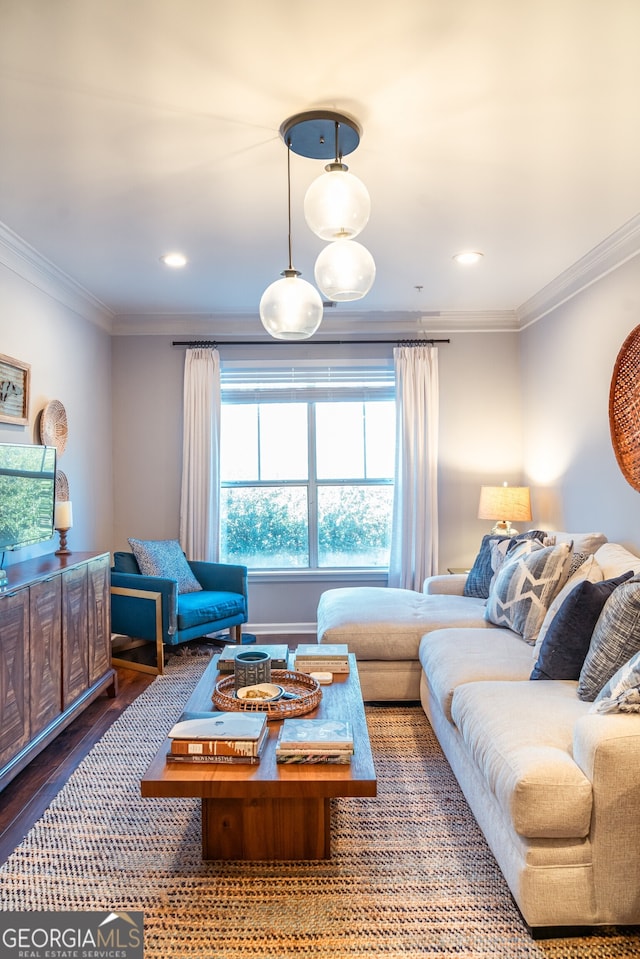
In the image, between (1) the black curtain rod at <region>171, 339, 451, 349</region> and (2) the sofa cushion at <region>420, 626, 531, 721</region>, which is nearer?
(2) the sofa cushion at <region>420, 626, 531, 721</region>

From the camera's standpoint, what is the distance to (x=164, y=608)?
4.02 m

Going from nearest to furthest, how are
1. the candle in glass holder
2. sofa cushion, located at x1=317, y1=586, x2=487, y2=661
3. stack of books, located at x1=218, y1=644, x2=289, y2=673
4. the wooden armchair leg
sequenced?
stack of books, located at x1=218, y1=644, x2=289, y2=673 < sofa cushion, located at x1=317, y1=586, x2=487, y2=661 < the candle in glass holder < the wooden armchair leg

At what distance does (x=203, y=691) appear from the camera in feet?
8.00

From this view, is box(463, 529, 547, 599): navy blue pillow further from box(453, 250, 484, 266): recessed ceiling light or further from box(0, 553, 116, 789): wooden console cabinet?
box(0, 553, 116, 789): wooden console cabinet

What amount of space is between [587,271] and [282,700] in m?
3.11

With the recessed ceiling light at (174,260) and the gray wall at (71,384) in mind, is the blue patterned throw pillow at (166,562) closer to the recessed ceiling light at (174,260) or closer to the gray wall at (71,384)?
the gray wall at (71,384)

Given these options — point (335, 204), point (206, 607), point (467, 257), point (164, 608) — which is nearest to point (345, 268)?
point (335, 204)

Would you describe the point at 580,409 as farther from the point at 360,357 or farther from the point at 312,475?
the point at 312,475

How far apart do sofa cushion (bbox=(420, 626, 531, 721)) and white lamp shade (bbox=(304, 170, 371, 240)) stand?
1.81 m

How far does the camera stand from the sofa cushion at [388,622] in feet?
10.9

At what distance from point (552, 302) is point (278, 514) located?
264 cm

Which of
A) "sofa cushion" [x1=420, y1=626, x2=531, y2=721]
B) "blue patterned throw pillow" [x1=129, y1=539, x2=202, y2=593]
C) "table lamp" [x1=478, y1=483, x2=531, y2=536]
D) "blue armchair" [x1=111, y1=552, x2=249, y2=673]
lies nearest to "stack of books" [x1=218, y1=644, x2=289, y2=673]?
"sofa cushion" [x1=420, y1=626, x2=531, y2=721]

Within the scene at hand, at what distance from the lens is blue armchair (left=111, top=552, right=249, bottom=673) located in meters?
4.01

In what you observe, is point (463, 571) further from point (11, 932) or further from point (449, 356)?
point (11, 932)
